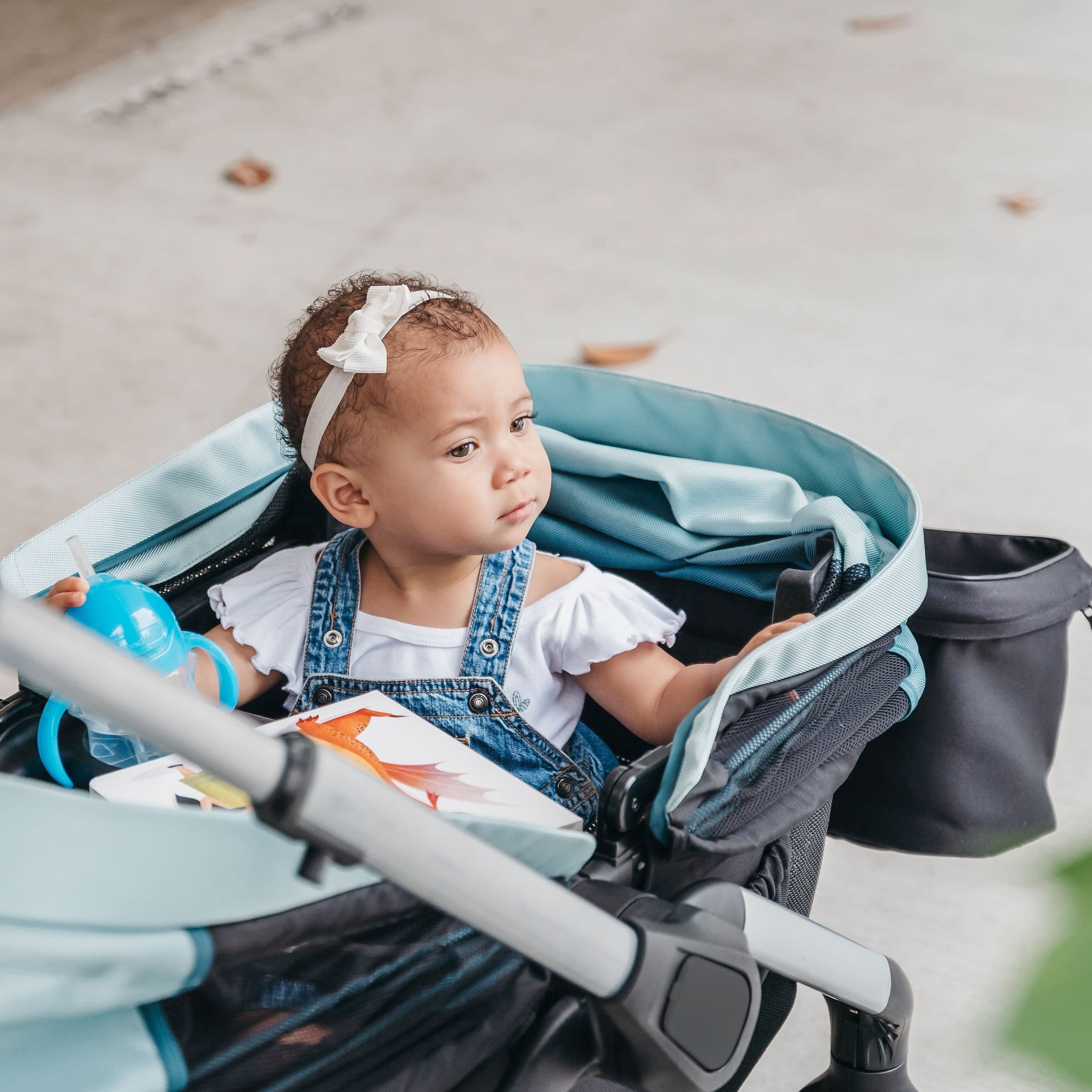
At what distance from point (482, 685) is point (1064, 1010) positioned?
945 millimetres

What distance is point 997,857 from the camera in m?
1.43

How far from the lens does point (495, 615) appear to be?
1180mm

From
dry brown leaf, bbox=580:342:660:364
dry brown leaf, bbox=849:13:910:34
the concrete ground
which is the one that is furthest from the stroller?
dry brown leaf, bbox=849:13:910:34

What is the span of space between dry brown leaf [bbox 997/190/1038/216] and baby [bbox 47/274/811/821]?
1.96 metres

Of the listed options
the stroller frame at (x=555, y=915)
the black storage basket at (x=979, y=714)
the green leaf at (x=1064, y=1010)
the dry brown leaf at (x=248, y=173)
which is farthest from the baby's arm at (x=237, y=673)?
the dry brown leaf at (x=248, y=173)

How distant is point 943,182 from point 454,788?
93.6 inches

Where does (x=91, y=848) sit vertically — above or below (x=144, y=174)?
above

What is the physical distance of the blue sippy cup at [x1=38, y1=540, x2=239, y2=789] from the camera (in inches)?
39.4

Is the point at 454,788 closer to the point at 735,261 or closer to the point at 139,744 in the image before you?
the point at 139,744

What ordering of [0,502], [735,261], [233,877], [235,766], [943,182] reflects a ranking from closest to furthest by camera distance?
[235,766]
[233,877]
[0,502]
[735,261]
[943,182]

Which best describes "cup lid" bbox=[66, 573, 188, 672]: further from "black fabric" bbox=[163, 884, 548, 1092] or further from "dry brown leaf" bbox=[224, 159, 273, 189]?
"dry brown leaf" bbox=[224, 159, 273, 189]

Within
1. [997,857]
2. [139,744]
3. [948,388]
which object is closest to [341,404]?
[139,744]

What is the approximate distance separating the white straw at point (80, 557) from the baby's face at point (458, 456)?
248 mm

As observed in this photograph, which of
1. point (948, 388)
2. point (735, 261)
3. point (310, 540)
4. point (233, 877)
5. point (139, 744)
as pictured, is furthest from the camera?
point (735, 261)
